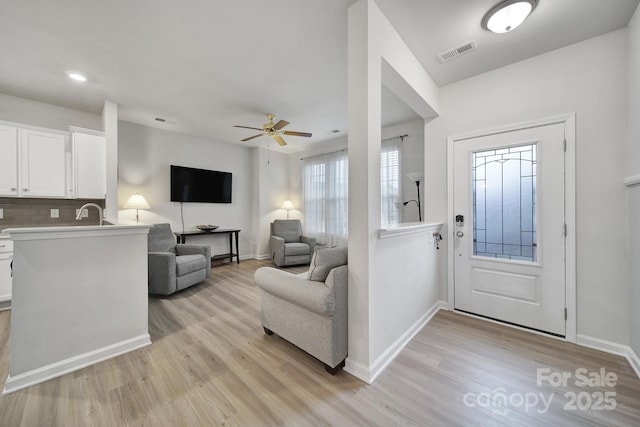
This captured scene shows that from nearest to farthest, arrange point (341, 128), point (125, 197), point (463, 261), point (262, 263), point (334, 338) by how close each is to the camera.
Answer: point (334, 338), point (463, 261), point (125, 197), point (341, 128), point (262, 263)

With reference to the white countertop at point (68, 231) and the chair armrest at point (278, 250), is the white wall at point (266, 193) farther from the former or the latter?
the white countertop at point (68, 231)

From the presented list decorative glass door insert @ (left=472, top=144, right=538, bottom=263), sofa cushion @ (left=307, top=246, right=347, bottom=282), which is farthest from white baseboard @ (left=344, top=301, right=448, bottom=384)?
decorative glass door insert @ (left=472, top=144, right=538, bottom=263)

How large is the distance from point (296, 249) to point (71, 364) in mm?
3490

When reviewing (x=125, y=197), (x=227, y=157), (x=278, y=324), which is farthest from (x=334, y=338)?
(x=227, y=157)

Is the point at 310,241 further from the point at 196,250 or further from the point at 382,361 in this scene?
the point at 382,361

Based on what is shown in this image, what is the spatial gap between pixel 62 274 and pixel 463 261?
Answer: 3.71 metres

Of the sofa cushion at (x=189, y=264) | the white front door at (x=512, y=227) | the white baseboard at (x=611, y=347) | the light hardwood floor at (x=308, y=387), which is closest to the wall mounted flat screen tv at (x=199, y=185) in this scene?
the sofa cushion at (x=189, y=264)

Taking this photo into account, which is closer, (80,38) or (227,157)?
(80,38)

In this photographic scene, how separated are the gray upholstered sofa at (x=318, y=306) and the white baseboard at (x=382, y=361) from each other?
0.11 meters

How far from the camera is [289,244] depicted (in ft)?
16.6

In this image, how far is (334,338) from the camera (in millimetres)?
1699

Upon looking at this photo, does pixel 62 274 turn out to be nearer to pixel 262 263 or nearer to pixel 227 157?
pixel 262 263

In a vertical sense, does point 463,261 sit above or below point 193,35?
below

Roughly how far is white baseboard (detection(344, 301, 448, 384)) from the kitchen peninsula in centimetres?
182
